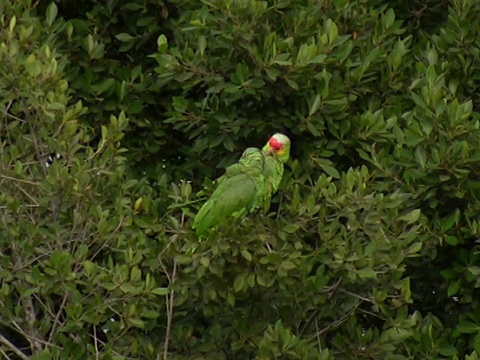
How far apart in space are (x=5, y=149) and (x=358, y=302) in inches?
87.5

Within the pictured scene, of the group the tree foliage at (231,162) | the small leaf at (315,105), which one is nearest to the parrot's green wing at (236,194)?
the tree foliage at (231,162)

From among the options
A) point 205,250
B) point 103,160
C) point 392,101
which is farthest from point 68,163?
point 392,101

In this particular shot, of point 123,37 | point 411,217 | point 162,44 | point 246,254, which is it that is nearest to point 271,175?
point 246,254

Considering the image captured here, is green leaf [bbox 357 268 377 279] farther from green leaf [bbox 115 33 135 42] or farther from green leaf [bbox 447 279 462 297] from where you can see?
green leaf [bbox 115 33 135 42]

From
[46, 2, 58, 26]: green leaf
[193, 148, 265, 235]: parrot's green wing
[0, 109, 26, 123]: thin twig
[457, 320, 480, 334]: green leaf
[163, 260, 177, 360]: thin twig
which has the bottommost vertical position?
[457, 320, 480, 334]: green leaf

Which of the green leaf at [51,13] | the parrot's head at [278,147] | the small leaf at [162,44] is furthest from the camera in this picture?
the green leaf at [51,13]

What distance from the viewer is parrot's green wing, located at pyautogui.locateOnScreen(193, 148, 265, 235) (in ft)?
27.1

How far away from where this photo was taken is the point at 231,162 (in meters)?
9.38

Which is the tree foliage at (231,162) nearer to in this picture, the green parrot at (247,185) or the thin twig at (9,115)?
the thin twig at (9,115)

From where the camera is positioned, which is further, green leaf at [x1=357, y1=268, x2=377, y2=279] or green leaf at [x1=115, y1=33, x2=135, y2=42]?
green leaf at [x1=115, y1=33, x2=135, y2=42]

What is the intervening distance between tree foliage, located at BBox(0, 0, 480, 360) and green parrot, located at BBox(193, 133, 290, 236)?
12 cm

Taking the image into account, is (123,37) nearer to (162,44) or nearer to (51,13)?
(51,13)

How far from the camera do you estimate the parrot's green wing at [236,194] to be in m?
8.27

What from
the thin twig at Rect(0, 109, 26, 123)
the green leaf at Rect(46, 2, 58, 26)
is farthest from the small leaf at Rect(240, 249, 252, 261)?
the green leaf at Rect(46, 2, 58, 26)
